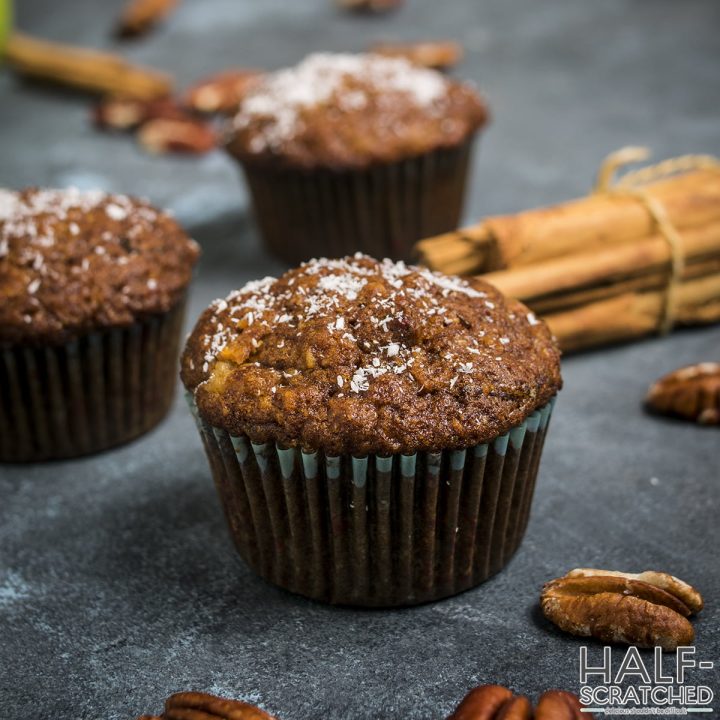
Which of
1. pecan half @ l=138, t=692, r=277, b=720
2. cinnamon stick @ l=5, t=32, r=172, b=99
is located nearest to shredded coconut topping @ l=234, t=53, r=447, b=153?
cinnamon stick @ l=5, t=32, r=172, b=99

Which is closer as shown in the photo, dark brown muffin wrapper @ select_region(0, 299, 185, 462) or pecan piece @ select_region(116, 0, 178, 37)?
dark brown muffin wrapper @ select_region(0, 299, 185, 462)

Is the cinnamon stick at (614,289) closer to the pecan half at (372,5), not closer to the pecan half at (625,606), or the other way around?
Answer: the pecan half at (625,606)

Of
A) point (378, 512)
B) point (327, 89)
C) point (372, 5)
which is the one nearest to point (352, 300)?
point (378, 512)

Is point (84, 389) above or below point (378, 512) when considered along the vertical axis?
below

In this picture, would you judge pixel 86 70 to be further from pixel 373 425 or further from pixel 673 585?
pixel 673 585

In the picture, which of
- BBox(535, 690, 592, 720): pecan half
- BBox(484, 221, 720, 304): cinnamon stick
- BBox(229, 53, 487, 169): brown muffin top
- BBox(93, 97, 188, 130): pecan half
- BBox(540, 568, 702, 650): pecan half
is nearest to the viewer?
BBox(535, 690, 592, 720): pecan half

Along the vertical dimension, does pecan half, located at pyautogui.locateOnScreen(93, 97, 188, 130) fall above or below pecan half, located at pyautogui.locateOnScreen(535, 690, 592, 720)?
below

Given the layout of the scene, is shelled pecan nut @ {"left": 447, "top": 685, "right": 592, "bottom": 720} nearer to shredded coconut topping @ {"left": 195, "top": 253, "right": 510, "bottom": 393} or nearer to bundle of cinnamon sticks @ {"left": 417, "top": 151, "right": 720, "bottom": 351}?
shredded coconut topping @ {"left": 195, "top": 253, "right": 510, "bottom": 393}

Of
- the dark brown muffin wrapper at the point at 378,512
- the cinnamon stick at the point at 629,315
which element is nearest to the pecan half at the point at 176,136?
the cinnamon stick at the point at 629,315
